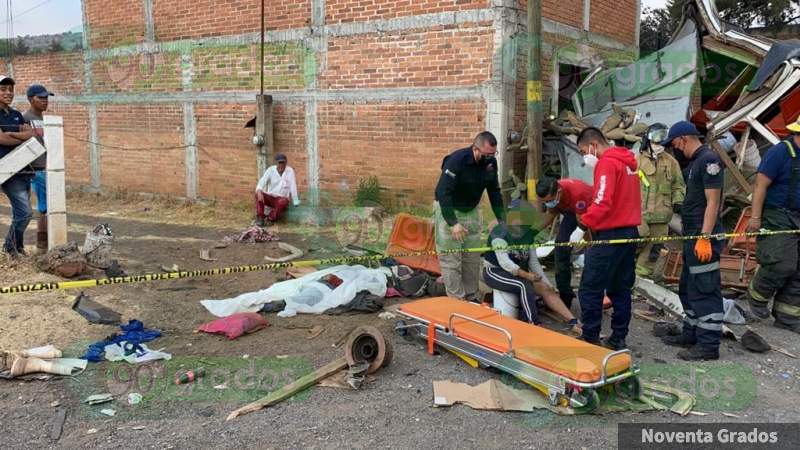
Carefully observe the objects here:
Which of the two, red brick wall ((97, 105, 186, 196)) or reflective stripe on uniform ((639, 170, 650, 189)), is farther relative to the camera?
red brick wall ((97, 105, 186, 196))

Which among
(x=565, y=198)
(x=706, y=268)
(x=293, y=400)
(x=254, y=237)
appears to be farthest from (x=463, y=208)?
(x=254, y=237)

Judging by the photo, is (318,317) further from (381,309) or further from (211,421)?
(211,421)

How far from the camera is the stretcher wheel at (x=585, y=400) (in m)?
3.86

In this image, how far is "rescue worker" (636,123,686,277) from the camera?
744 centimetres

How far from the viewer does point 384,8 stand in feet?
32.5

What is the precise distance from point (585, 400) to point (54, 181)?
20.4ft

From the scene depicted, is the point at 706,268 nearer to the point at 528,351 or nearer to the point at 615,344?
the point at 615,344

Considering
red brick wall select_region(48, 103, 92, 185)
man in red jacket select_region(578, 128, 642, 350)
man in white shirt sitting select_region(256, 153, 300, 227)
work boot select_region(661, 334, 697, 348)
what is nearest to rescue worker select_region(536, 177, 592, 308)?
man in red jacket select_region(578, 128, 642, 350)

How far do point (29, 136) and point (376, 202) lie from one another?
202 inches

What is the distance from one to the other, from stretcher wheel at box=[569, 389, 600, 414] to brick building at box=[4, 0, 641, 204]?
5797 millimetres

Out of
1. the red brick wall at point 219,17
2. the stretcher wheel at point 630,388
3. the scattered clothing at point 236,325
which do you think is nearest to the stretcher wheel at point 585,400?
the stretcher wheel at point 630,388

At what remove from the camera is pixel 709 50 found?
31.9 ft

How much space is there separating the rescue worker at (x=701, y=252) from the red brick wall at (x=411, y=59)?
14.5ft

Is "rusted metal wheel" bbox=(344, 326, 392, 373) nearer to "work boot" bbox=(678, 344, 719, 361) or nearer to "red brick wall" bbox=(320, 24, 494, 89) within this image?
"work boot" bbox=(678, 344, 719, 361)
